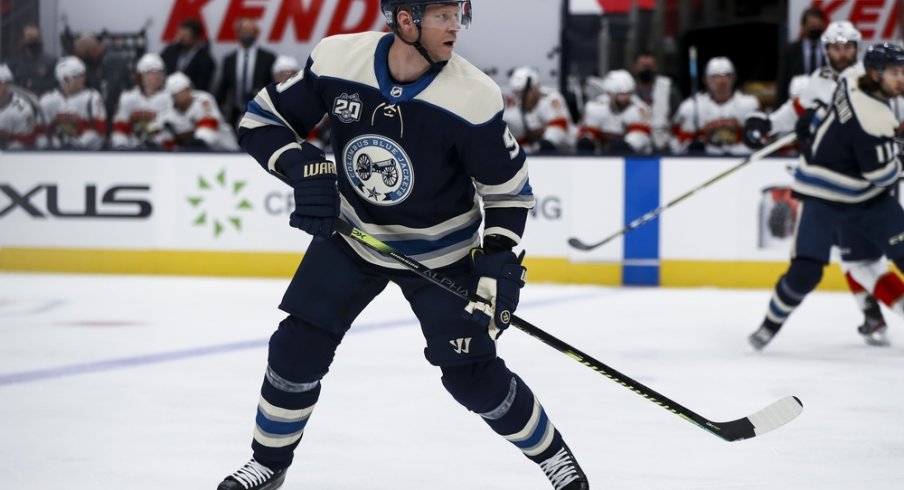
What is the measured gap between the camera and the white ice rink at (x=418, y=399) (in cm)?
311

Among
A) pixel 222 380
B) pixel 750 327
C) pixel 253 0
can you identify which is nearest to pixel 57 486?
pixel 222 380

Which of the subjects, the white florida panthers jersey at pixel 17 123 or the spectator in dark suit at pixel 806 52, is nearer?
the spectator in dark suit at pixel 806 52

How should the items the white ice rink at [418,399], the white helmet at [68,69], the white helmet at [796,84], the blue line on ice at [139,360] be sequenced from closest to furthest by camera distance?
1. the white ice rink at [418,399]
2. the blue line on ice at [139,360]
3. the white helmet at [796,84]
4. the white helmet at [68,69]

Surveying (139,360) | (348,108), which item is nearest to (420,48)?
(348,108)

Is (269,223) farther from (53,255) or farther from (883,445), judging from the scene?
(883,445)

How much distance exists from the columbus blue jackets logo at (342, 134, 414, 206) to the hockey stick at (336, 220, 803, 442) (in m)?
0.09

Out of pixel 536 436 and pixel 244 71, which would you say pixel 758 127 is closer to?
pixel 536 436

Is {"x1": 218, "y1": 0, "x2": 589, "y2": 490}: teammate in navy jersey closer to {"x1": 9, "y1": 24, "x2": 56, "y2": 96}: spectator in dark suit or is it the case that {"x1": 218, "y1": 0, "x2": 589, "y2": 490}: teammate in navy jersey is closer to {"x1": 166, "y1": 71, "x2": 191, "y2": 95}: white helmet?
{"x1": 166, "y1": 71, "x2": 191, "y2": 95}: white helmet

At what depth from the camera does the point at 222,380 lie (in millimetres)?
4395

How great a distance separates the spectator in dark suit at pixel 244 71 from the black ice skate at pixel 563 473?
6.65 metres

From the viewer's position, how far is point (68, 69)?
9242mm

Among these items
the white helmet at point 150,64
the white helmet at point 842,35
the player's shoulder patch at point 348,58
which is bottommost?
the white helmet at point 150,64

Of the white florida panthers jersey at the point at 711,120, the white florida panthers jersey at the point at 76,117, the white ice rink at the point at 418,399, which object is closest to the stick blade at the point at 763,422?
the white ice rink at the point at 418,399

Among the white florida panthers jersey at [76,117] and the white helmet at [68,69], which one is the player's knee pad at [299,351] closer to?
the white florida panthers jersey at [76,117]
